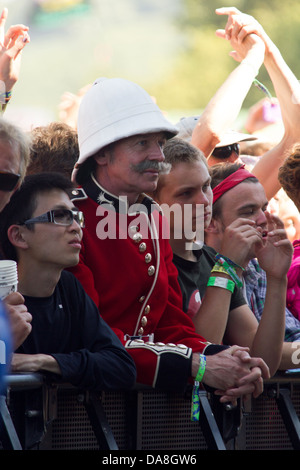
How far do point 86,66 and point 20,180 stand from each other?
41.1 ft

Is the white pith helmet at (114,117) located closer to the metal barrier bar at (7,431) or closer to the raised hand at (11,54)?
the raised hand at (11,54)

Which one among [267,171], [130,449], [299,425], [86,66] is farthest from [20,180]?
[86,66]

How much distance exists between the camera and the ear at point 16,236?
3.12 m

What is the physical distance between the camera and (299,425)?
334cm

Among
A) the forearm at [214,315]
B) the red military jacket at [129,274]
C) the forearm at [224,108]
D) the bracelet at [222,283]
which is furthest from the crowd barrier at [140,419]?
the forearm at [224,108]

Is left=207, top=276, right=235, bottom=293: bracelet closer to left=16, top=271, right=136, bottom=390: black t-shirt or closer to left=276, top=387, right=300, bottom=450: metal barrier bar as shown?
left=276, top=387, right=300, bottom=450: metal barrier bar

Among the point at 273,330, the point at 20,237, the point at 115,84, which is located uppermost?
the point at 115,84

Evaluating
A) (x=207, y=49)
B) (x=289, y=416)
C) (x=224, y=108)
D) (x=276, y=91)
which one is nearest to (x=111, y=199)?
(x=289, y=416)

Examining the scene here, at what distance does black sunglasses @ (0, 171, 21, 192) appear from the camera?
3.12 metres

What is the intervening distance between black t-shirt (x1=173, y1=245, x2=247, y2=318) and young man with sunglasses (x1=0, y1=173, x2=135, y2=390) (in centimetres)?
77

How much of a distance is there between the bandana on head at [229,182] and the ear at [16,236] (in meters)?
1.36

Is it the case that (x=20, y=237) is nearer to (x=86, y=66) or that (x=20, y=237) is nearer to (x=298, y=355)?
(x=298, y=355)

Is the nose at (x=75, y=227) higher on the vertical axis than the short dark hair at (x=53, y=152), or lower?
lower

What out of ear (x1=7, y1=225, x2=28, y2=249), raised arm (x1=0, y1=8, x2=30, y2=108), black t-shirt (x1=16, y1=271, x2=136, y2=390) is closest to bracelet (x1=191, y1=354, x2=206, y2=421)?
black t-shirt (x1=16, y1=271, x2=136, y2=390)
